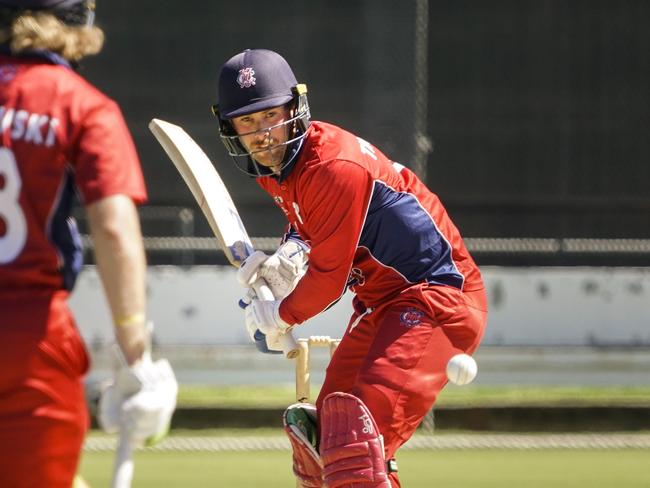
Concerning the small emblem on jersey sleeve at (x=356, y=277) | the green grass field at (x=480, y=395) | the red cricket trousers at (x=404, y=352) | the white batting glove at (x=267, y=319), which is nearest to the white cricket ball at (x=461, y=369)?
the red cricket trousers at (x=404, y=352)

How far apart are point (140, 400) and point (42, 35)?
651mm

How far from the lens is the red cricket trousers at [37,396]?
2.26 m

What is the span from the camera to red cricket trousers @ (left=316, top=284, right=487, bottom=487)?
3488 mm

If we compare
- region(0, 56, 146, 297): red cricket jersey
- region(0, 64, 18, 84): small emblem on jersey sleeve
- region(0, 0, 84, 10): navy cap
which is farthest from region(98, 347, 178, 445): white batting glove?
region(0, 0, 84, 10): navy cap

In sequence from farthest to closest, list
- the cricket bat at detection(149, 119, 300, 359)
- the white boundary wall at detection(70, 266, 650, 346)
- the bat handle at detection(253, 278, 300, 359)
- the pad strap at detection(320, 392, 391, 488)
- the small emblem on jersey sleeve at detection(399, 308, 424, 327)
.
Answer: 1. the white boundary wall at detection(70, 266, 650, 346)
2. the cricket bat at detection(149, 119, 300, 359)
3. the bat handle at detection(253, 278, 300, 359)
4. the small emblem on jersey sleeve at detection(399, 308, 424, 327)
5. the pad strap at detection(320, 392, 391, 488)

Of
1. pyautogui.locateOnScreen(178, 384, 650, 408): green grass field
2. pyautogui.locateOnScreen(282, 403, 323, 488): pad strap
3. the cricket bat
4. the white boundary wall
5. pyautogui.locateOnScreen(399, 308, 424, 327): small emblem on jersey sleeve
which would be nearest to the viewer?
pyautogui.locateOnScreen(399, 308, 424, 327): small emblem on jersey sleeve

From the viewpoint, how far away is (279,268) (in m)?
3.99

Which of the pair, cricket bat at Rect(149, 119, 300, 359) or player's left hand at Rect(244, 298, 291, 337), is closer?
player's left hand at Rect(244, 298, 291, 337)

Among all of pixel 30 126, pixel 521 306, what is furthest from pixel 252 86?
pixel 521 306

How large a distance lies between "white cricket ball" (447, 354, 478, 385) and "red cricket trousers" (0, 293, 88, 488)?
4.48 feet

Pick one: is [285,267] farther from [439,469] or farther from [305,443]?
[439,469]

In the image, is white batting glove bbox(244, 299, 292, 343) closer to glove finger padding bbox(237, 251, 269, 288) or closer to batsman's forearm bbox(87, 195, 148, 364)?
glove finger padding bbox(237, 251, 269, 288)

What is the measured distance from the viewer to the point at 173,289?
7262 millimetres

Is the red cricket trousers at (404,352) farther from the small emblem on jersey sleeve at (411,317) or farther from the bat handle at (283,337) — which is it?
the bat handle at (283,337)
